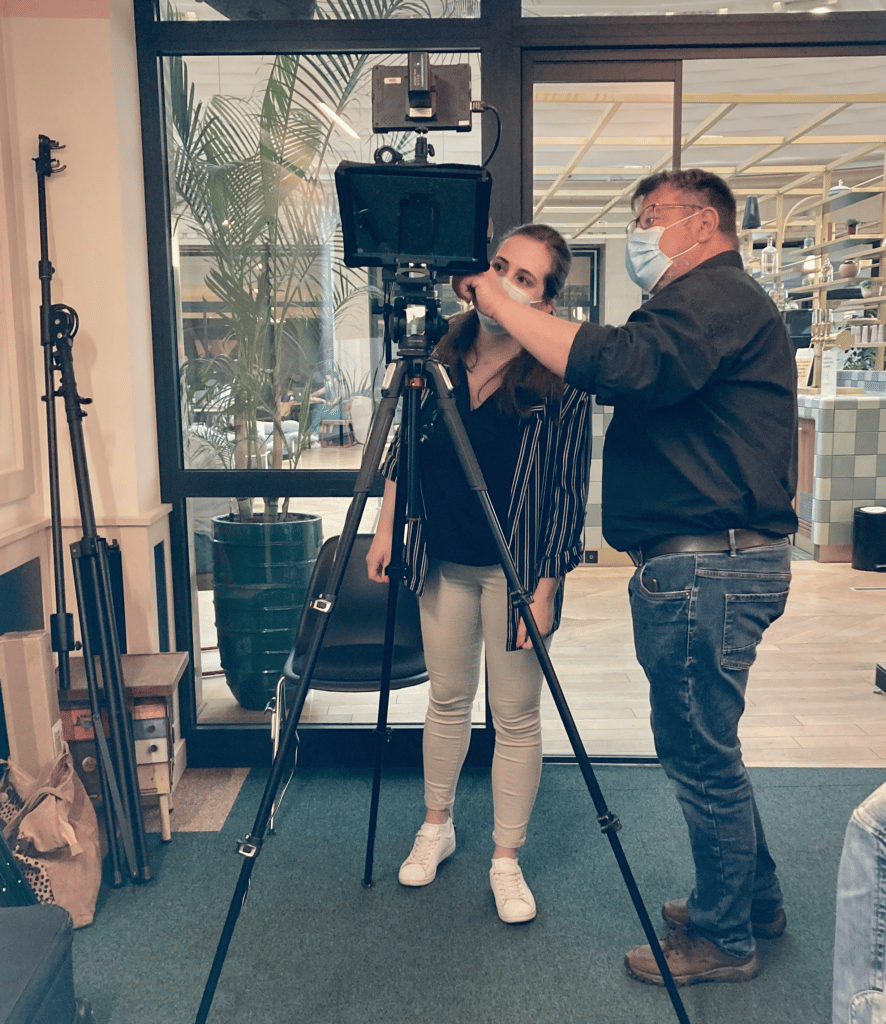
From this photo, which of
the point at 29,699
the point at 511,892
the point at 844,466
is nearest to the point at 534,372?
the point at 511,892

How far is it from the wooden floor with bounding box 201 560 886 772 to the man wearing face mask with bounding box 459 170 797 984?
1.07 m

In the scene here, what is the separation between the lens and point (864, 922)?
95 centimetres

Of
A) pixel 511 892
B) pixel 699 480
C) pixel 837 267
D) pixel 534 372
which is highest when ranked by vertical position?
pixel 837 267

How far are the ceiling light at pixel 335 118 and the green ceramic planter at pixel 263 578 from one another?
42.5 inches

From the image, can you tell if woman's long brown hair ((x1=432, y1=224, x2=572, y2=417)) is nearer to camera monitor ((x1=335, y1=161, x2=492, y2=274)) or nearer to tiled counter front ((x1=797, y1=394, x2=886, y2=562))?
camera monitor ((x1=335, y1=161, x2=492, y2=274))

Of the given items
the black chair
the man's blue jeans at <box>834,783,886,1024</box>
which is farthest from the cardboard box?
the man's blue jeans at <box>834,783,886,1024</box>

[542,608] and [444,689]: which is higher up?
[542,608]

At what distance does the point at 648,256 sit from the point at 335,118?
1.25 meters

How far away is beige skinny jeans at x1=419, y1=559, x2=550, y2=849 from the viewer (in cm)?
186

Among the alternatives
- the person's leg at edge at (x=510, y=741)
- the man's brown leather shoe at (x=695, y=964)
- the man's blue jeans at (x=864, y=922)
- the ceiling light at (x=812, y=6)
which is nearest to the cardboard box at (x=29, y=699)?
the person's leg at edge at (x=510, y=741)

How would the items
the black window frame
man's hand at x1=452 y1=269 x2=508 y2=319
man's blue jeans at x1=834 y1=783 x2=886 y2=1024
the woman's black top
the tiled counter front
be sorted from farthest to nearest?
the tiled counter front → the black window frame → the woman's black top → man's hand at x1=452 y1=269 x2=508 y2=319 → man's blue jeans at x1=834 y1=783 x2=886 y2=1024

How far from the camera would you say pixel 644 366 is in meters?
1.41

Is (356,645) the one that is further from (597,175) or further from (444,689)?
(597,175)

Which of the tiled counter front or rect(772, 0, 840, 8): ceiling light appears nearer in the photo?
rect(772, 0, 840, 8): ceiling light
